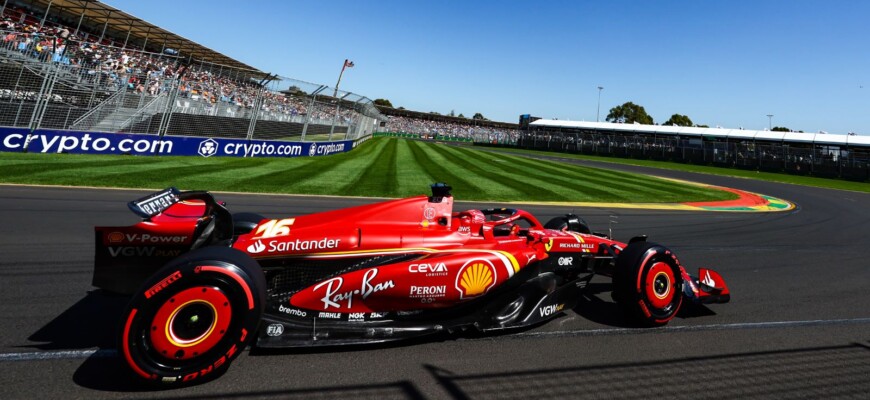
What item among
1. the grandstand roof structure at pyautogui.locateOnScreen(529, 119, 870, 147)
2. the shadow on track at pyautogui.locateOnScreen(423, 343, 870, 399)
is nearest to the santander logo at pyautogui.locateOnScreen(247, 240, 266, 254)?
the shadow on track at pyautogui.locateOnScreen(423, 343, 870, 399)

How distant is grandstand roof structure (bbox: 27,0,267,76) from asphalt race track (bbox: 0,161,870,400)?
22.3 metres

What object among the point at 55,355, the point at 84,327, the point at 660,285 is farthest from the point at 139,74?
the point at 660,285

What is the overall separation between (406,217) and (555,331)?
1762 mm

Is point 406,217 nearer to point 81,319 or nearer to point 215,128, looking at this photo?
point 81,319

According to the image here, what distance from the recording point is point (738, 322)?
4.48 m

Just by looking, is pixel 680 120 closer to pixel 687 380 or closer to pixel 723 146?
pixel 723 146

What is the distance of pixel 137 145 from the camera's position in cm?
1695

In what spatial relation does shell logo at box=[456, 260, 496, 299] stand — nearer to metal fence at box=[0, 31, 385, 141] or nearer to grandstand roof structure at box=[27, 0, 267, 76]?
metal fence at box=[0, 31, 385, 141]

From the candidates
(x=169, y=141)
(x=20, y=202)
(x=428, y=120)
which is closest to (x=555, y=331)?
(x=20, y=202)

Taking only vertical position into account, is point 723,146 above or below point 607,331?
below

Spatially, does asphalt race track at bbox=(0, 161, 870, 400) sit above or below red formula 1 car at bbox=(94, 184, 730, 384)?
below

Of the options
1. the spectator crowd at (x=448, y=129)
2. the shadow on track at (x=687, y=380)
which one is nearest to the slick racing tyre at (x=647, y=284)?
the shadow on track at (x=687, y=380)

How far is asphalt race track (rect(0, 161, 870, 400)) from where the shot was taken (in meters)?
2.94

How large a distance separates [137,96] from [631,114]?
113 m
